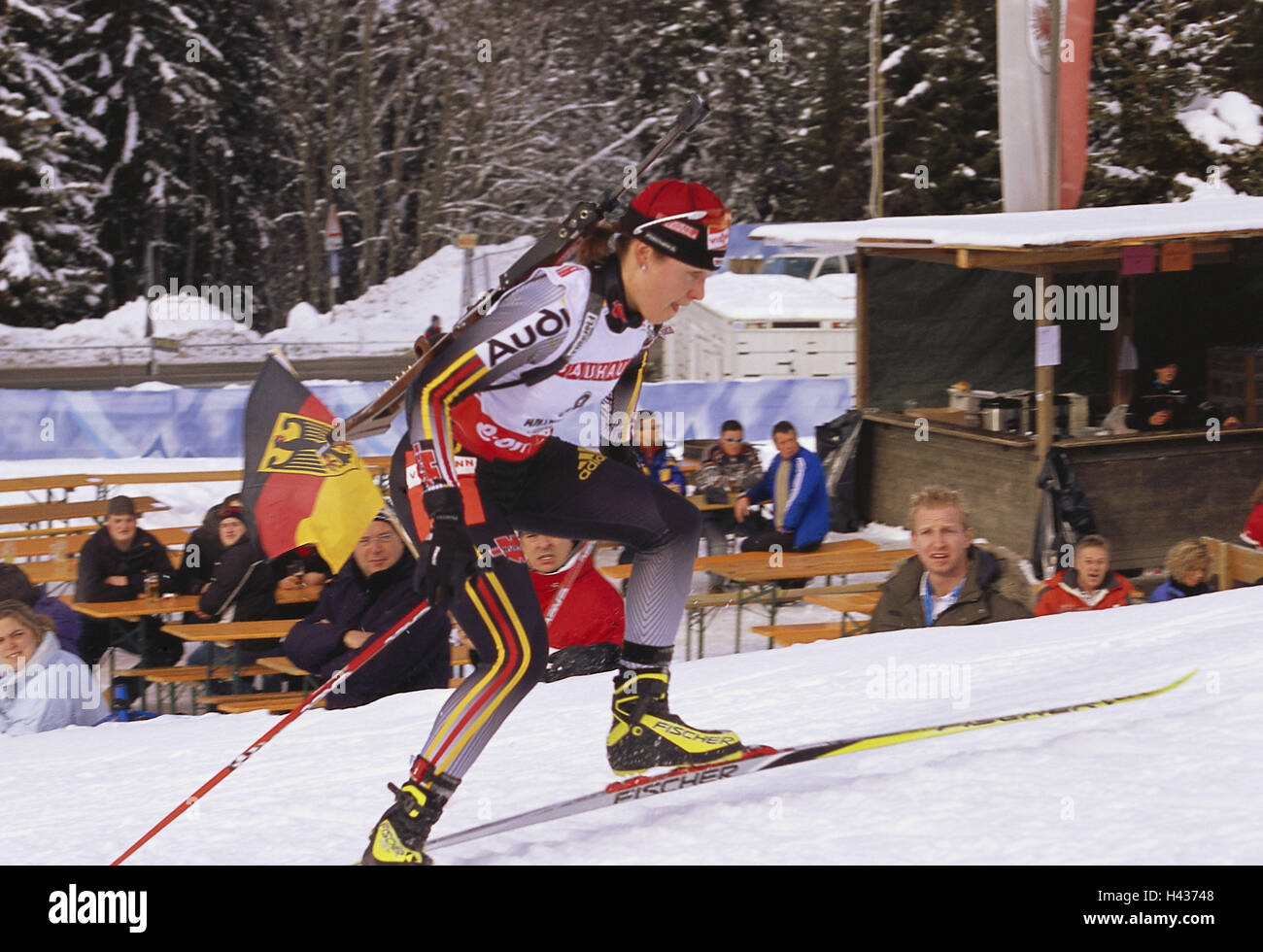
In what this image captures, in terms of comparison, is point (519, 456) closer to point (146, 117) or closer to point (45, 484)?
point (45, 484)

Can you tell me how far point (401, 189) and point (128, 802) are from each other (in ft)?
120

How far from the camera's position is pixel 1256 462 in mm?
10906

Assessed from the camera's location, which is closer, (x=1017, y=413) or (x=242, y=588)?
(x=242, y=588)

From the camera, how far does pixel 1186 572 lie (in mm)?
6816

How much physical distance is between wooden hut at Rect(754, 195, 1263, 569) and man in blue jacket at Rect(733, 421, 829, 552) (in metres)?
1.92

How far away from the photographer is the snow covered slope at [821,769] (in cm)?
357

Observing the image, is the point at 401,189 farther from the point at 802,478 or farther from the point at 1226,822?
the point at 1226,822

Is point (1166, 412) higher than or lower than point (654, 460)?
higher

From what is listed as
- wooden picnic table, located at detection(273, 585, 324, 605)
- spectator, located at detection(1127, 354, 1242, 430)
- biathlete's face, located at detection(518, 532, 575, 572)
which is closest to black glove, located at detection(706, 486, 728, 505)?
spectator, located at detection(1127, 354, 1242, 430)

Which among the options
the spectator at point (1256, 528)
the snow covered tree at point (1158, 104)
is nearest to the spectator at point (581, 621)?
the spectator at point (1256, 528)

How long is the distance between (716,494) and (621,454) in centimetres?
642

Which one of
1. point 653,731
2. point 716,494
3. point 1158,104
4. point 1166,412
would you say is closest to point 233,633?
point 653,731

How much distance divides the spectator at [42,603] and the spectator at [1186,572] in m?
5.25

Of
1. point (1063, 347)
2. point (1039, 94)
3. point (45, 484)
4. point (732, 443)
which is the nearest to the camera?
point (732, 443)
